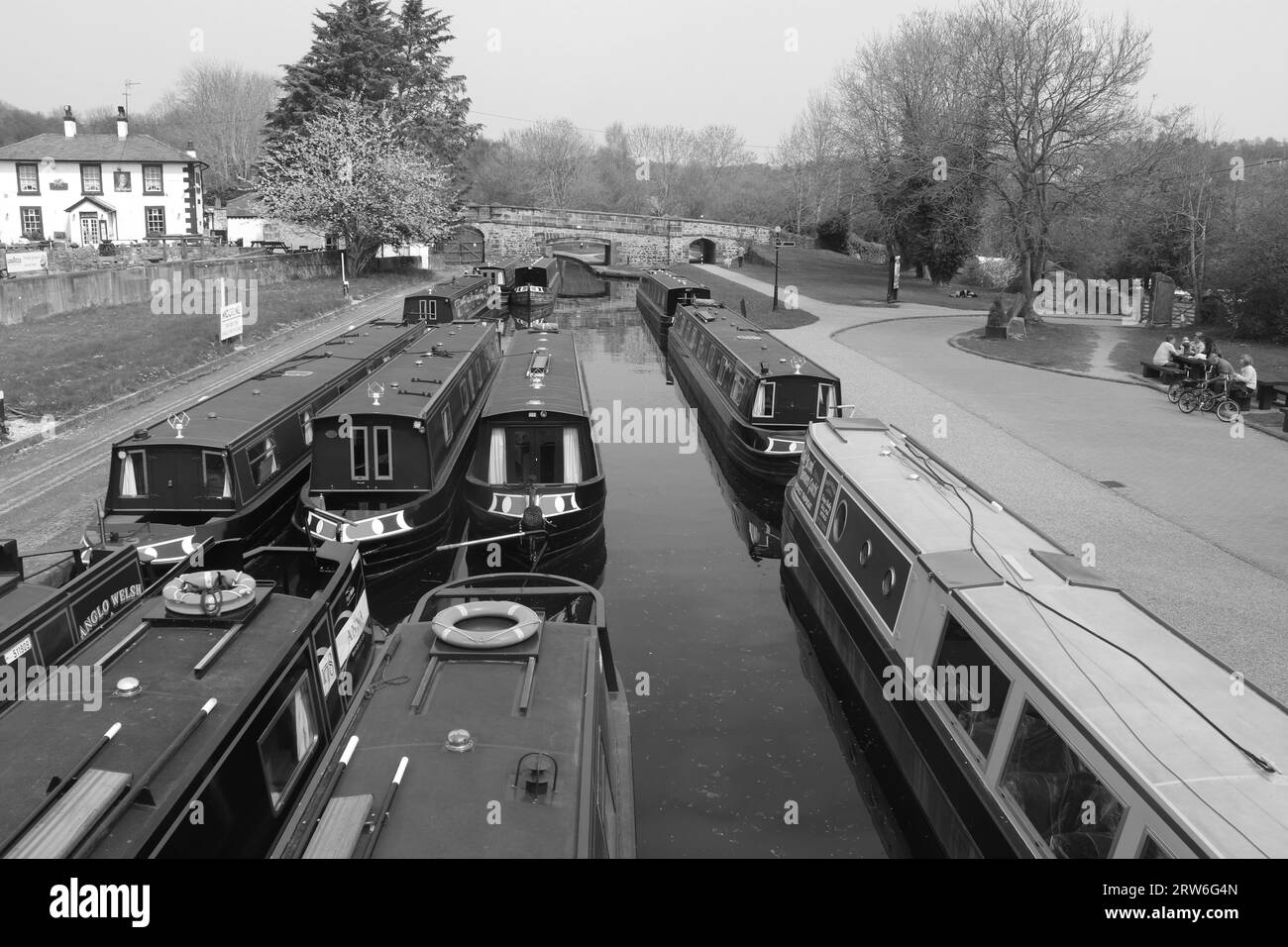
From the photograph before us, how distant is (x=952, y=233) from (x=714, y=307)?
23958 millimetres

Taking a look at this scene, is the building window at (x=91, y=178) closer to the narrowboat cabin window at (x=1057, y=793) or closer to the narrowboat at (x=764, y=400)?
the narrowboat at (x=764, y=400)

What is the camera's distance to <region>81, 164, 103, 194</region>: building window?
52.8 metres

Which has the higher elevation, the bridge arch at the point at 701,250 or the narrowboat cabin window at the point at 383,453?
the bridge arch at the point at 701,250

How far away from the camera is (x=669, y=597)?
522 inches

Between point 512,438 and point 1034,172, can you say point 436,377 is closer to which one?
point 512,438

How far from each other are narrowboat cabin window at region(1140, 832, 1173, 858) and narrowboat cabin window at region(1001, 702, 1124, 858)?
29 centimetres

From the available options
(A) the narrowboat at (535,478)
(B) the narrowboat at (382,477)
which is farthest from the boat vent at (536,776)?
(B) the narrowboat at (382,477)


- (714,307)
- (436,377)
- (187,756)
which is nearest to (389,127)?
(714,307)

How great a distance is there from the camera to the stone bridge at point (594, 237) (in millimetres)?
68750

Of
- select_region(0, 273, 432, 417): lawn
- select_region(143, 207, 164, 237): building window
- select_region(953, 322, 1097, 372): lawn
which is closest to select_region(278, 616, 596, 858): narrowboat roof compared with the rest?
select_region(0, 273, 432, 417): lawn

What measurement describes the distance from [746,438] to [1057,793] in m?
12.0

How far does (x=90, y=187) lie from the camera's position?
53.1m

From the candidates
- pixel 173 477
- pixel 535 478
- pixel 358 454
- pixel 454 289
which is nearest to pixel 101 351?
pixel 454 289

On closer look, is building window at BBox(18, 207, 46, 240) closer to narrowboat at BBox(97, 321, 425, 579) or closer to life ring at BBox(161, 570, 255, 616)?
narrowboat at BBox(97, 321, 425, 579)
